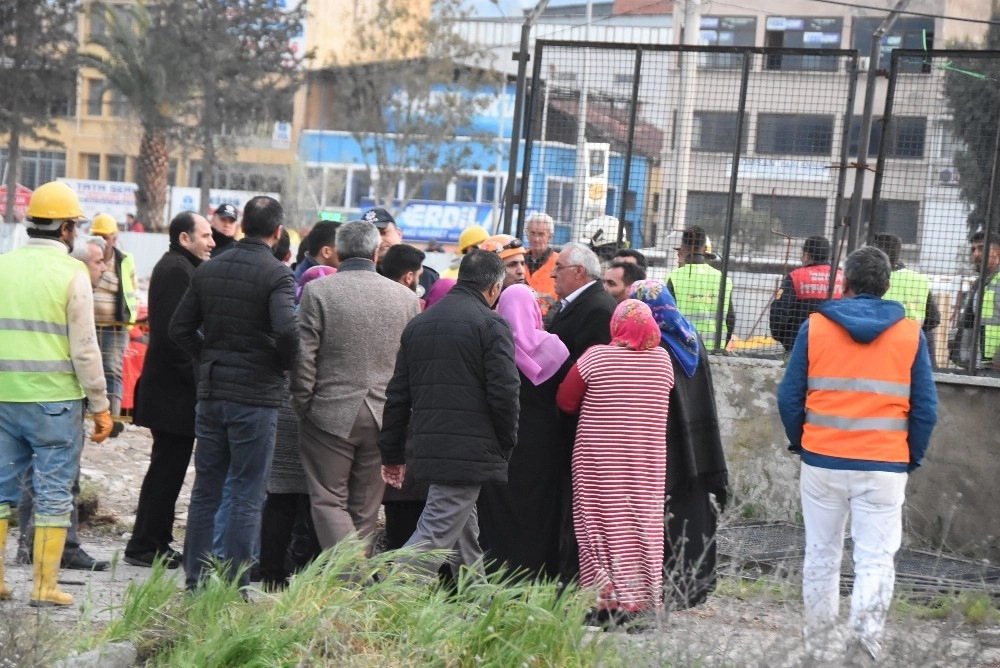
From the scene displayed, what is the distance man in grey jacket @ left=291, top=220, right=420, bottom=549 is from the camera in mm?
6840

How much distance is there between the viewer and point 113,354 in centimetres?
1102

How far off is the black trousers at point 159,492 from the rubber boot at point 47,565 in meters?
1.47

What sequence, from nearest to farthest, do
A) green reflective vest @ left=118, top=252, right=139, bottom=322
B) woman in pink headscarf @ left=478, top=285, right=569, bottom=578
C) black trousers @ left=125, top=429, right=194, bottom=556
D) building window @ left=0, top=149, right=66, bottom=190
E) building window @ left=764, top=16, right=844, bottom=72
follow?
1. woman in pink headscarf @ left=478, top=285, right=569, bottom=578
2. black trousers @ left=125, top=429, right=194, bottom=556
3. green reflective vest @ left=118, top=252, right=139, bottom=322
4. building window @ left=764, top=16, right=844, bottom=72
5. building window @ left=0, top=149, right=66, bottom=190

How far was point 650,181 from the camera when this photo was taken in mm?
10070

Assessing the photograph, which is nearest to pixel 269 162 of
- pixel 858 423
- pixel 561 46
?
pixel 561 46

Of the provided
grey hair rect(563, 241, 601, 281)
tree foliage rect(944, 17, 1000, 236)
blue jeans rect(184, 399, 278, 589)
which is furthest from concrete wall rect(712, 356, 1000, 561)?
blue jeans rect(184, 399, 278, 589)

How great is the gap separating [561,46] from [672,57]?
2.80 ft

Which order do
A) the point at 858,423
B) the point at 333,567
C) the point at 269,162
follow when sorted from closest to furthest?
the point at 333,567 → the point at 858,423 → the point at 269,162

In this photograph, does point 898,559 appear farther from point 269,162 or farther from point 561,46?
point 269,162

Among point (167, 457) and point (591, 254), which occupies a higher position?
point (591, 254)

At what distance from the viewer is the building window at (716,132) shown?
9.98m

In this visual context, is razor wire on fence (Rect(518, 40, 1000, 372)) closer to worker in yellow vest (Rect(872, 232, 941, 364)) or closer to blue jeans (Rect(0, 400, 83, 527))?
worker in yellow vest (Rect(872, 232, 941, 364))

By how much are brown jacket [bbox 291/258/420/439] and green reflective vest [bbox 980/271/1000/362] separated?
4.58m

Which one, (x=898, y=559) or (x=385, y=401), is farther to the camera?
(x=898, y=559)
